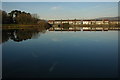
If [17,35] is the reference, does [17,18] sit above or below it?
above

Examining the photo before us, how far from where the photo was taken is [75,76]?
4523 millimetres

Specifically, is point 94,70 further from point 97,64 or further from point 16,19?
point 16,19

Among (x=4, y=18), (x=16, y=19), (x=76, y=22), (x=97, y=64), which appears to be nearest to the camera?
(x=97, y=64)

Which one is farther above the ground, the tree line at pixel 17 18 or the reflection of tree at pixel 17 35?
the tree line at pixel 17 18

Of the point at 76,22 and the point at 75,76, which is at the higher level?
the point at 76,22

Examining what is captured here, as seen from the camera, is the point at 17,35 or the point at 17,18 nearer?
the point at 17,35

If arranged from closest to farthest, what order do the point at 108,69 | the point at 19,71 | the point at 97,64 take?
1. the point at 19,71
2. the point at 108,69
3. the point at 97,64

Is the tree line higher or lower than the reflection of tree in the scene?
higher

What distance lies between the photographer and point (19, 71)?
16.0ft

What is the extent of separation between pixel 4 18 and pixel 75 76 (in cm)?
2878

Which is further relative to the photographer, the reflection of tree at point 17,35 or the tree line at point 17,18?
the tree line at point 17,18

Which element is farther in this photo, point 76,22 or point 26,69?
point 76,22

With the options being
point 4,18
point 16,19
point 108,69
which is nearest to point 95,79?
point 108,69

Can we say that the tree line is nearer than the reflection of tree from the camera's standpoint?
No
